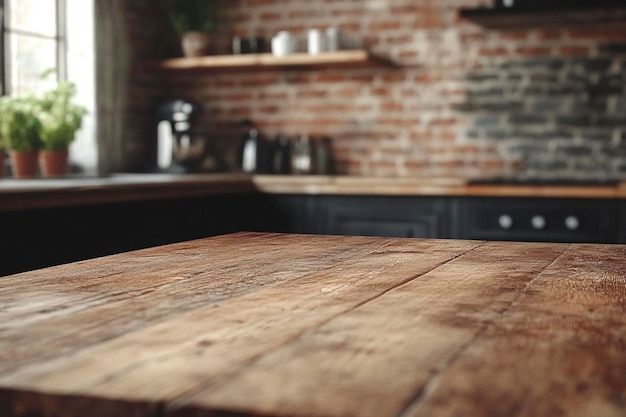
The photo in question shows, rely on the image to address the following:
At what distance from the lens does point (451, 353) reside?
758 mm

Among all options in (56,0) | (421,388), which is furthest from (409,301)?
(56,0)

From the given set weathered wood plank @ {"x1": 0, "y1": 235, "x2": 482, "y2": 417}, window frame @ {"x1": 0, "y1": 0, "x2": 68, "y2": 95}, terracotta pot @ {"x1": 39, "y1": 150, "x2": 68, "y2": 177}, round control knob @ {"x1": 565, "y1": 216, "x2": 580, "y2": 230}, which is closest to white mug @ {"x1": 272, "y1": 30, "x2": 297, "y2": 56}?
window frame @ {"x1": 0, "y1": 0, "x2": 68, "y2": 95}

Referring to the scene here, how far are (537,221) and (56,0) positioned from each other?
8.24ft

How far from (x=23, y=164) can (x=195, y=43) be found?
1290mm

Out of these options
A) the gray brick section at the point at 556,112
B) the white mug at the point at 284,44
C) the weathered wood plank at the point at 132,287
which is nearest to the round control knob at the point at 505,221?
the gray brick section at the point at 556,112

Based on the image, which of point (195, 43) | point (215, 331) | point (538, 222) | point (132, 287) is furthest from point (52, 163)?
point (215, 331)

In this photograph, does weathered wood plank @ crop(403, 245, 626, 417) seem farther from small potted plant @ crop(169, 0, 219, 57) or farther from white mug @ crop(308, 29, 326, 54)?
small potted plant @ crop(169, 0, 219, 57)

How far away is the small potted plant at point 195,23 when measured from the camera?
14.8 ft

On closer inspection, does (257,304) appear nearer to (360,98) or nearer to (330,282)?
(330,282)

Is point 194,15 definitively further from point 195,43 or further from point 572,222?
point 572,222

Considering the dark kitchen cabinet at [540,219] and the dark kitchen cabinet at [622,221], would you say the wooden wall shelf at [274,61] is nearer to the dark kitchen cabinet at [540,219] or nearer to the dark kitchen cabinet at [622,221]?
the dark kitchen cabinet at [540,219]

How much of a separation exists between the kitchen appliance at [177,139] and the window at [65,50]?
13.5 inches

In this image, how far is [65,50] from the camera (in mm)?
4191

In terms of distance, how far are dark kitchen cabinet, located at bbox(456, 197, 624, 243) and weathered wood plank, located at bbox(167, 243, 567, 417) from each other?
7.94ft
